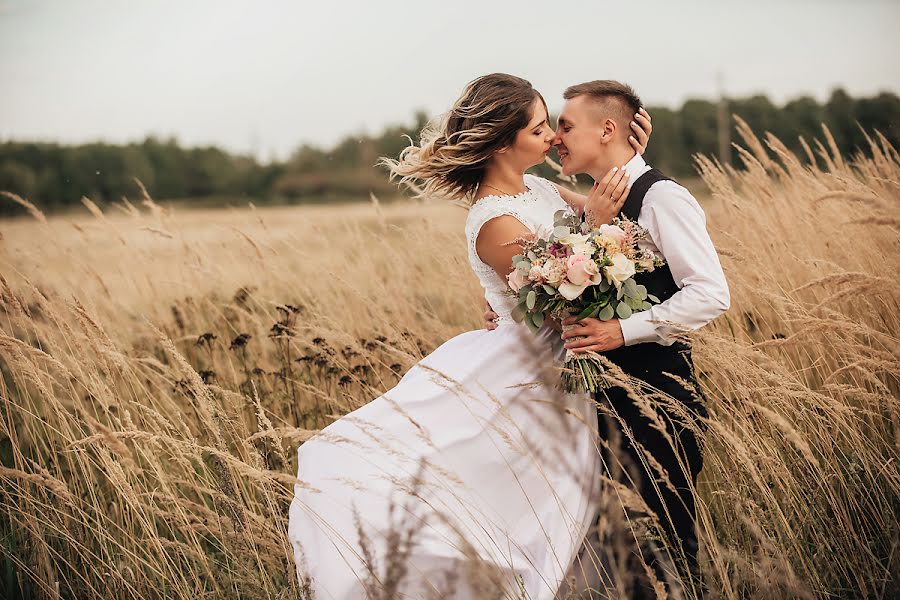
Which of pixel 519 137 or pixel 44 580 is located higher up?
pixel 519 137

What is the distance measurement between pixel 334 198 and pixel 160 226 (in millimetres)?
44660

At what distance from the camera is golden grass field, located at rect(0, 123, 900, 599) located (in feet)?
8.07

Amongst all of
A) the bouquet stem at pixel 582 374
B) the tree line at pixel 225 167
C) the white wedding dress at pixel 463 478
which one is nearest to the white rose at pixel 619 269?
the bouquet stem at pixel 582 374

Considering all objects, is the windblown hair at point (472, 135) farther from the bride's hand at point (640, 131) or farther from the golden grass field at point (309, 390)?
the golden grass field at point (309, 390)

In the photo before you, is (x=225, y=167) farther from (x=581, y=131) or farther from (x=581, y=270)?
(x=581, y=270)

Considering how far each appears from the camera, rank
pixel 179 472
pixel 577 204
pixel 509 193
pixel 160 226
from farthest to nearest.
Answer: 1. pixel 160 226
2. pixel 179 472
3. pixel 577 204
4. pixel 509 193

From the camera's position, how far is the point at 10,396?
4.51 m

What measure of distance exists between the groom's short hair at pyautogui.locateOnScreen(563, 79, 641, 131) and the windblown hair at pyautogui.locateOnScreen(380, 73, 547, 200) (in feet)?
0.95

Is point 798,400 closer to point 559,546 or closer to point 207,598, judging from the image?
point 559,546

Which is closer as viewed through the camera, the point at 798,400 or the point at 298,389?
the point at 798,400

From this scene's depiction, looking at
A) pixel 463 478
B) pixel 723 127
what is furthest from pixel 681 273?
pixel 723 127

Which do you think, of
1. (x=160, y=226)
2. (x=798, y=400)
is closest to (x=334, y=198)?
(x=160, y=226)

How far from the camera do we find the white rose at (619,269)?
2.43 m

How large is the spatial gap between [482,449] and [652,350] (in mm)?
776
